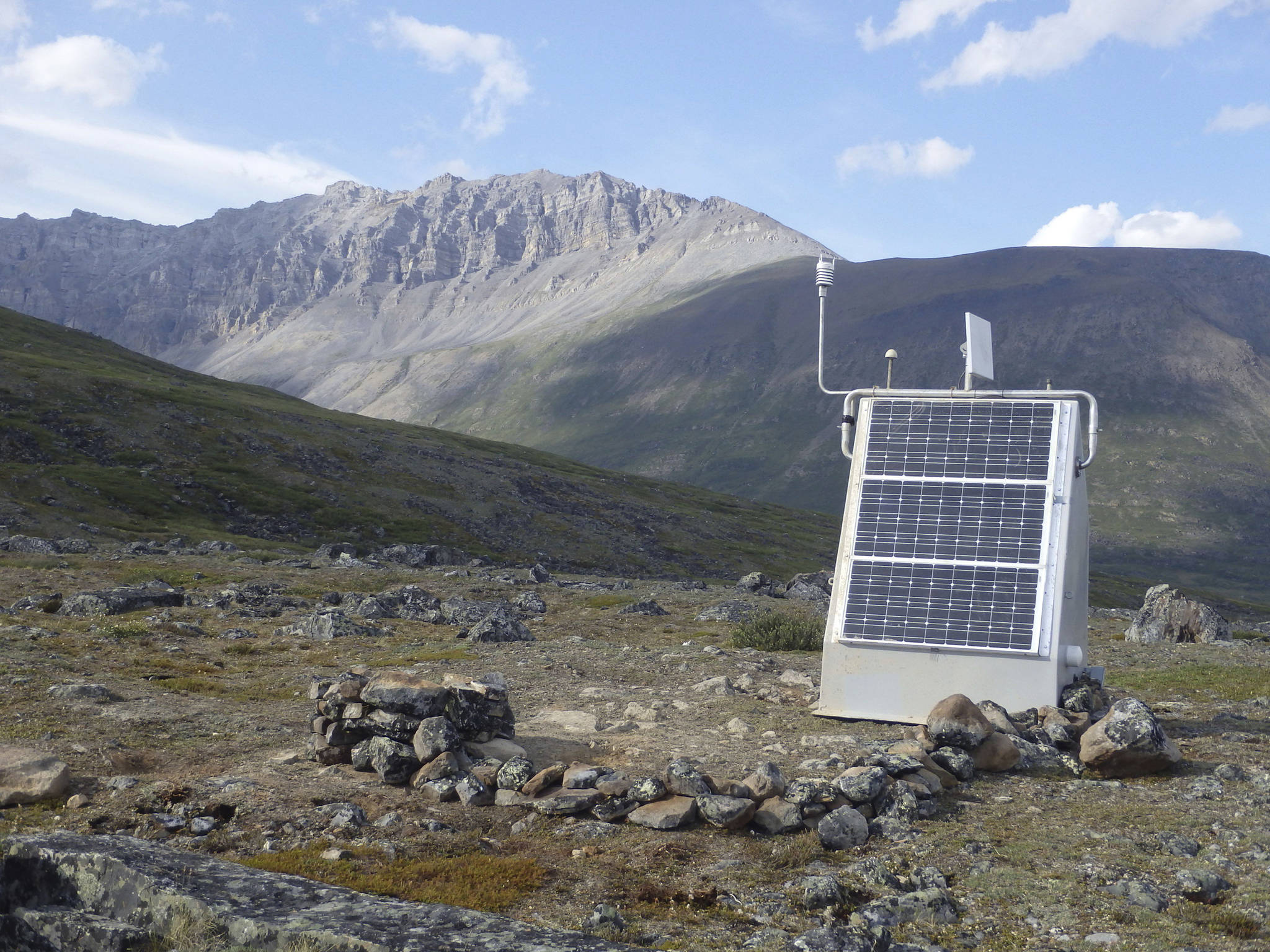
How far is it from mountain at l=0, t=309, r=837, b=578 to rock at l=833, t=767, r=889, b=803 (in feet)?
188

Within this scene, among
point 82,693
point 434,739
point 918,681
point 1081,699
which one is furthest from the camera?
point 82,693

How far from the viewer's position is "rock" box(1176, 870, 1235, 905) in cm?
1089

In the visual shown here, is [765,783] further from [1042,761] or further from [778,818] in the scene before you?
[1042,761]

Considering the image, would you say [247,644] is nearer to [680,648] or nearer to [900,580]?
[680,648]

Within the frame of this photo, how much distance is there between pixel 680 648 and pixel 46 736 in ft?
58.1

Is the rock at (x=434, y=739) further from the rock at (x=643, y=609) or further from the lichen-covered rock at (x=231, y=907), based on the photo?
the rock at (x=643, y=609)

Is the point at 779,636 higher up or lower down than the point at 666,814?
higher up

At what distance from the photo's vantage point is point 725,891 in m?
11.3

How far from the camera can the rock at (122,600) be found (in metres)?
34.0

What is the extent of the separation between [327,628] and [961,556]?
21.6 metres

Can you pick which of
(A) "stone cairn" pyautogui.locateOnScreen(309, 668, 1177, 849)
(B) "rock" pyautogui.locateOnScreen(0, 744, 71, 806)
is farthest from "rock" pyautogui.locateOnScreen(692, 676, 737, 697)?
(B) "rock" pyautogui.locateOnScreen(0, 744, 71, 806)

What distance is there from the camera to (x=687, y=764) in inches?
554

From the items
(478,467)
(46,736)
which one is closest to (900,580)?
(46,736)

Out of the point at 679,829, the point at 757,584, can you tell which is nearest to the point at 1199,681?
the point at 679,829
